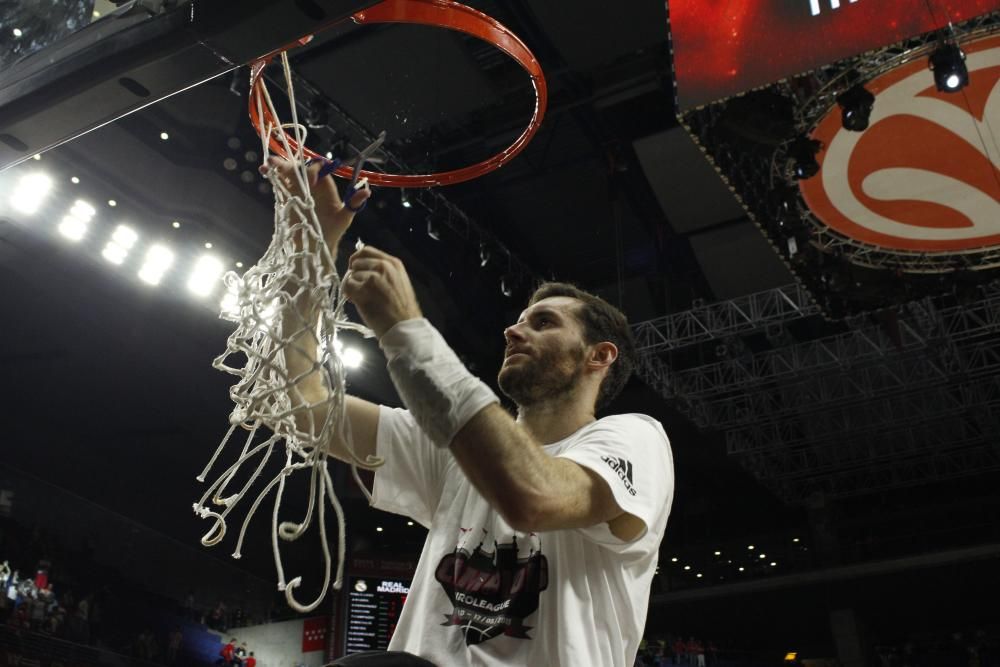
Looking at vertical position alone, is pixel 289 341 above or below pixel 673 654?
below

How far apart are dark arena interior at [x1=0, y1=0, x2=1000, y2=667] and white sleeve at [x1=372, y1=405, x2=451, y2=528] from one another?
0.40 metres

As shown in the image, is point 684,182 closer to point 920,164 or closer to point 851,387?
point 920,164

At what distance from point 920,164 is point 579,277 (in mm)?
6147

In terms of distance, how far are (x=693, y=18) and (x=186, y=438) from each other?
10470 mm

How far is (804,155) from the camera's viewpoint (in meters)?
6.09

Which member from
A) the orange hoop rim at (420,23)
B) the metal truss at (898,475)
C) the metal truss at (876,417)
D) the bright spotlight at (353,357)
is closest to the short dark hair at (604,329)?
the orange hoop rim at (420,23)

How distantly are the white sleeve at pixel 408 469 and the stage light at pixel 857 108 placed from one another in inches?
168

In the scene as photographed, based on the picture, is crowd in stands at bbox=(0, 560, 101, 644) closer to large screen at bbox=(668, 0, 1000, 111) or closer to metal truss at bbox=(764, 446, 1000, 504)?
large screen at bbox=(668, 0, 1000, 111)

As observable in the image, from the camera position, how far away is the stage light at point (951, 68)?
16.8 feet

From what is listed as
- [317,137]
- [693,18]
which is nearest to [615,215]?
[317,137]

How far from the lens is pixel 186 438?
13188 millimetres

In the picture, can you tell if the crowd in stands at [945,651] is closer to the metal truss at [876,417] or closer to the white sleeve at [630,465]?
the metal truss at [876,417]

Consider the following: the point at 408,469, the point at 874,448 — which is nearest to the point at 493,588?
the point at 408,469

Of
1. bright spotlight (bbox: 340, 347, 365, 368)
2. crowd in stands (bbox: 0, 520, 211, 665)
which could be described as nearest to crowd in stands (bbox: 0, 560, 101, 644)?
crowd in stands (bbox: 0, 520, 211, 665)
